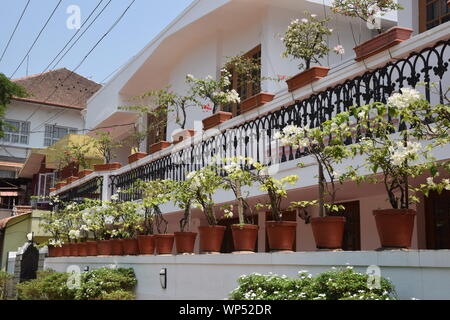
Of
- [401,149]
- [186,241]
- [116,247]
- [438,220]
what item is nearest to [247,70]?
[116,247]

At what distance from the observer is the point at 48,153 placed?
25750mm

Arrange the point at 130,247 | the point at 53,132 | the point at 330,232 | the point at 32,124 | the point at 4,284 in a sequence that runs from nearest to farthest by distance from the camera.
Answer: the point at 330,232 → the point at 130,247 → the point at 4,284 → the point at 32,124 → the point at 53,132

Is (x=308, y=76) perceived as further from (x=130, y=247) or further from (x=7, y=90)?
(x=7, y=90)

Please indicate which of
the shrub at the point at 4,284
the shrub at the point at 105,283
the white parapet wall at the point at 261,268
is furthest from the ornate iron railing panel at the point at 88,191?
the shrub at the point at 105,283

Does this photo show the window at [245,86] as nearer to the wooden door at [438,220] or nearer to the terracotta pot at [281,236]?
the wooden door at [438,220]

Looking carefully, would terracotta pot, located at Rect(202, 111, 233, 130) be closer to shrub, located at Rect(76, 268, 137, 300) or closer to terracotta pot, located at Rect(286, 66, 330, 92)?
terracotta pot, located at Rect(286, 66, 330, 92)

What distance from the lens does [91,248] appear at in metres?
12.7

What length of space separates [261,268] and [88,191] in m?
10.1

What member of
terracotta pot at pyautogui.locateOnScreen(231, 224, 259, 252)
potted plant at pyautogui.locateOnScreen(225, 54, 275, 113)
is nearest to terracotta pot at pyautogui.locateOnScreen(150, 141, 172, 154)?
potted plant at pyautogui.locateOnScreen(225, 54, 275, 113)

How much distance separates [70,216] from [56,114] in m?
23.9

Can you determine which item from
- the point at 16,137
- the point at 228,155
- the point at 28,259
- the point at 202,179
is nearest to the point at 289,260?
the point at 202,179

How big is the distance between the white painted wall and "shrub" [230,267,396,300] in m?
29.7

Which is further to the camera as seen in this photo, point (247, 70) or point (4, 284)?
point (4, 284)

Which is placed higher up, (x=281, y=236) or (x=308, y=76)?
(x=308, y=76)
